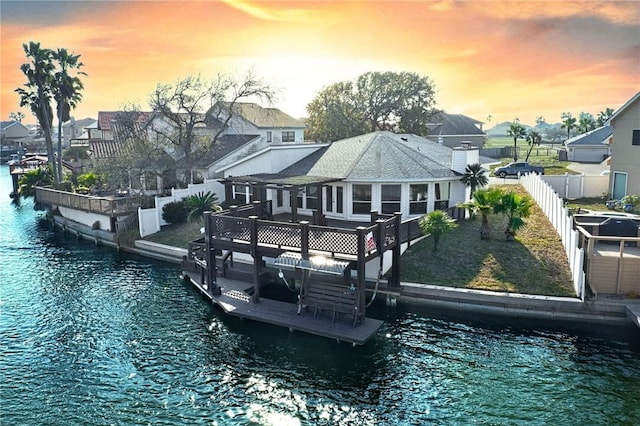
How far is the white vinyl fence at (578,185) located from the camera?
29.8m

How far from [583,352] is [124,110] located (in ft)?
114

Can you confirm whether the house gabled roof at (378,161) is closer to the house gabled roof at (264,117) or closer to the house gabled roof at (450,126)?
the house gabled roof at (264,117)

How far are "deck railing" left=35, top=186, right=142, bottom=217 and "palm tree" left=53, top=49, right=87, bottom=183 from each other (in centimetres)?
875

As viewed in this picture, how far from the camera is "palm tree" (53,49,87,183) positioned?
40.5m

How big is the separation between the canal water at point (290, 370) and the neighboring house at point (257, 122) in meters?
22.2

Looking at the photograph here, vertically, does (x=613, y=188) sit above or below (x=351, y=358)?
above

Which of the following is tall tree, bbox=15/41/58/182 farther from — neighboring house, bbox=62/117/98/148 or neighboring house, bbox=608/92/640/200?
neighboring house, bbox=608/92/640/200

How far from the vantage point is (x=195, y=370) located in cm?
1379

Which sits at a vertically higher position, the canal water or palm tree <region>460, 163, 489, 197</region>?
palm tree <region>460, 163, 489, 197</region>

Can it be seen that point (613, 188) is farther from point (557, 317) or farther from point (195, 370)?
point (195, 370)

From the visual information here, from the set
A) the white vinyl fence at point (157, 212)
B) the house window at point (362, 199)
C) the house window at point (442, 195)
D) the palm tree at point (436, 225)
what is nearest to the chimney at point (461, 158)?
the house window at point (442, 195)

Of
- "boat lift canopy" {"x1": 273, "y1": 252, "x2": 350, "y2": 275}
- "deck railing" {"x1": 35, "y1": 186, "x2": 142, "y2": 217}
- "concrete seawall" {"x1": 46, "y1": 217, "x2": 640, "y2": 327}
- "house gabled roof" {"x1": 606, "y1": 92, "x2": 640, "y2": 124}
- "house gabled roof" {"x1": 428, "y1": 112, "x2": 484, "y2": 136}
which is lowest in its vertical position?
"concrete seawall" {"x1": 46, "y1": 217, "x2": 640, "y2": 327}

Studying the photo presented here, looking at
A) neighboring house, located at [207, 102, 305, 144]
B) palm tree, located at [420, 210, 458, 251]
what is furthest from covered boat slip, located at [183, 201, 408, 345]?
neighboring house, located at [207, 102, 305, 144]

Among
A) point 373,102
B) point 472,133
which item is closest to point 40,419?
point 373,102
